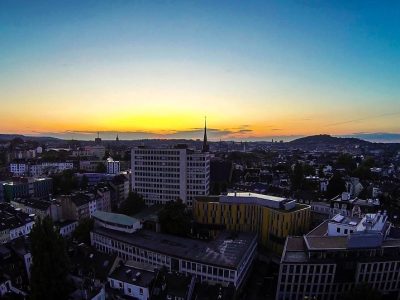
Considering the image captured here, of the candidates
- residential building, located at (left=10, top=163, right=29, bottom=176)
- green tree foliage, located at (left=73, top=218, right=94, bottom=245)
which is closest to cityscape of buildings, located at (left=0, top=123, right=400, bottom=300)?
green tree foliage, located at (left=73, top=218, right=94, bottom=245)

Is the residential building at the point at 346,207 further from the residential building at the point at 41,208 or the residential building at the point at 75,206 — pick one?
the residential building at the point at 41,208

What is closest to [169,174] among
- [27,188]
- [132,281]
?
[27,188]

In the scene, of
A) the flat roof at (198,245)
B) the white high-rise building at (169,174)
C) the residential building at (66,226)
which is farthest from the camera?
the white high-rise building at (169,174)

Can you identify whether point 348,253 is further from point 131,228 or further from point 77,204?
point 77,204

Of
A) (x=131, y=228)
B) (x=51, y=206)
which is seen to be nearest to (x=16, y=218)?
(x=51, y=206)

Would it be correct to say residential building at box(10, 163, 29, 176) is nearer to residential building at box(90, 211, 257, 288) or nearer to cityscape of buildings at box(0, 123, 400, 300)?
cityscape of buildings at box(0, 123, 400, 300)

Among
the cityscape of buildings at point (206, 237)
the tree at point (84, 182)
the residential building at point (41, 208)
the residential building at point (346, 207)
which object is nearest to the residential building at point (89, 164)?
the tree at point (84, 182)
